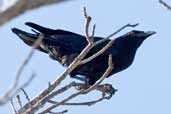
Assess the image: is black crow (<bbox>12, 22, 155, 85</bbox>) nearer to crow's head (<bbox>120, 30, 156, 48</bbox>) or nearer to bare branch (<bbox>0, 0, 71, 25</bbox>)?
crow's head (<bbox>120, 30, 156, 48</bbox>)

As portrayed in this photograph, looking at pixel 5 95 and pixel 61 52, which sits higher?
pixel 5 95

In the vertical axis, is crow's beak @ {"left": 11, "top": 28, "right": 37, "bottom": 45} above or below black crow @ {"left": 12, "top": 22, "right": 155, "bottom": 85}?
above

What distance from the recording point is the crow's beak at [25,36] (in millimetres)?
5758

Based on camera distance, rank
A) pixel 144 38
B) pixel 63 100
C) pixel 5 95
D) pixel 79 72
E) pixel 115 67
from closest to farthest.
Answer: pixel 5 95
pixel 63 100
pixel 79 72
pixel 115 67
pixel 144 38

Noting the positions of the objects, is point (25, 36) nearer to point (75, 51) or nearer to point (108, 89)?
point (75, 51)

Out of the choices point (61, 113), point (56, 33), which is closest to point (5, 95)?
point (61, 113)

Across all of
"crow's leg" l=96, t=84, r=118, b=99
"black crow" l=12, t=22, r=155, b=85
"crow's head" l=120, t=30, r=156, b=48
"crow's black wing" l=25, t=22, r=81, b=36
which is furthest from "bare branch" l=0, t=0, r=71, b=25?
"crow's head" l=120, t=30, r=156, b=48

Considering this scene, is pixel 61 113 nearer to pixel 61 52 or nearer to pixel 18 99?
pixel 18 99

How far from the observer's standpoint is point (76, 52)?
6457 millimetres

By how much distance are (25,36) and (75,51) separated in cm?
85

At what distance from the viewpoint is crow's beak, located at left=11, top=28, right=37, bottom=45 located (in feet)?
18.9

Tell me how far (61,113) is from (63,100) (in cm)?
28

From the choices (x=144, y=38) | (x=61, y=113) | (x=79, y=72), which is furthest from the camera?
(x=144, y=38)

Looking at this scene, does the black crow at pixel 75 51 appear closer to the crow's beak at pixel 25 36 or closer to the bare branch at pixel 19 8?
the crow's beak at pixel 25 36
